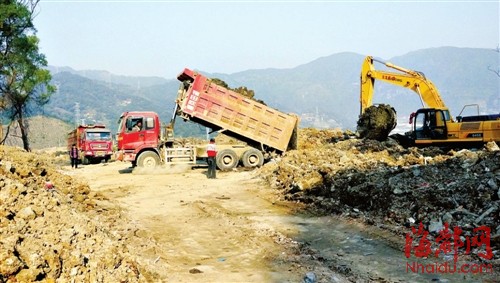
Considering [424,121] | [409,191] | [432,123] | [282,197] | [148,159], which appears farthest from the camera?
[424,121]

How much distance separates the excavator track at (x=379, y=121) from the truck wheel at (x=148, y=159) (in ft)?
33.0

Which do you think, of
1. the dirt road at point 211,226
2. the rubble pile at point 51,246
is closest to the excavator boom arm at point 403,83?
the dirt road at point 211,226

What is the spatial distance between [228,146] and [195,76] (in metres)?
3.18

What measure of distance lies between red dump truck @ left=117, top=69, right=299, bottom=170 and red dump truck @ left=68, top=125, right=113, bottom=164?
7.78 metres

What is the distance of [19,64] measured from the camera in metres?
23.6

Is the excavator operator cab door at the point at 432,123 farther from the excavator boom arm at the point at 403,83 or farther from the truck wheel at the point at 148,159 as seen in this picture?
the truck wheel at the point at 148,159

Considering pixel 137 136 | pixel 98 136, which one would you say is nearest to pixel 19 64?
pixel 98 136

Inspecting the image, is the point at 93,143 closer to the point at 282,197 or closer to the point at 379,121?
the point at 379,121

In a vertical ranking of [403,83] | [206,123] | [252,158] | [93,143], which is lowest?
[252,158]

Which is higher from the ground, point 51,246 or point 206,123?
point 206,123

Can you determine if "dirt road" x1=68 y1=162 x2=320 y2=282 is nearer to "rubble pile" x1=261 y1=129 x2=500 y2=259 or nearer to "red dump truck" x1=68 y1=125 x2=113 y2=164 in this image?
"rubble pile" x1=261 y1=129 x2=500 y2=259

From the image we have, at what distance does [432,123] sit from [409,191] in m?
9.68

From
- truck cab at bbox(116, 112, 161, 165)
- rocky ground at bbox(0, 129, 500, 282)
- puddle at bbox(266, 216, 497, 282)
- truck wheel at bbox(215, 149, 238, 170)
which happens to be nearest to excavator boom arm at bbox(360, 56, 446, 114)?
rocky ground at bbox(0, 129, 500, 282)

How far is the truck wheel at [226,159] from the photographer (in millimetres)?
16703
